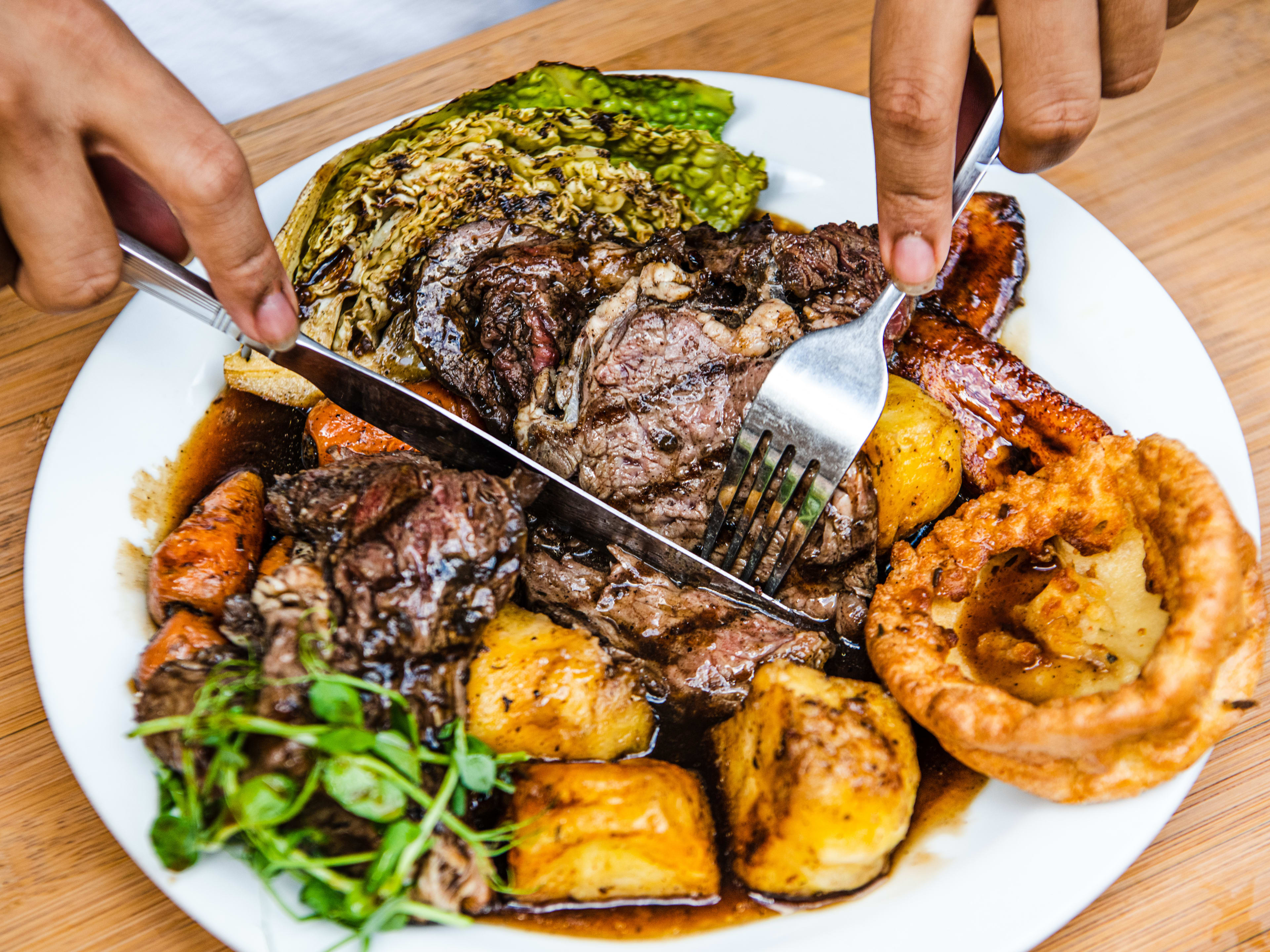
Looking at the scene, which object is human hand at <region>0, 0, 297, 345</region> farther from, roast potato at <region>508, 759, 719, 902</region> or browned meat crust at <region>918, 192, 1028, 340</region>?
browned meat crust at <region>918, 192, 1028, 340</region>

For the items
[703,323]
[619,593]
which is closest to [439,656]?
[619,593]

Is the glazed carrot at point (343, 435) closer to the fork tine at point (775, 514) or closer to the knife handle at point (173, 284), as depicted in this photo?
the knife handle at point (173, 284)

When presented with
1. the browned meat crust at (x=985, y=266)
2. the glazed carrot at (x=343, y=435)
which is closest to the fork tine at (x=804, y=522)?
the browned meat crust at (x=985, y=266)

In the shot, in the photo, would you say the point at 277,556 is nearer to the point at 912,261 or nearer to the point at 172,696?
Result: the point at 172,696

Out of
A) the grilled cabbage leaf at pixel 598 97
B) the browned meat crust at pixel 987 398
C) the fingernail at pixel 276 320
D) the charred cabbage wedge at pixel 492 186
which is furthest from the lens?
the grilled cabbage leaf at pixel 598 97

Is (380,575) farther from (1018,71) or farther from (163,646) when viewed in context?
(1018,71)
